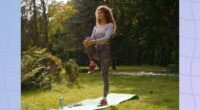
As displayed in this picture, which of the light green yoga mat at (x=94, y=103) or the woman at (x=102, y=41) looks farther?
the light green yoga mat at (x=94, y=103)

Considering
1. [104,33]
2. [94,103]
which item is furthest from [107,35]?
[94,103]

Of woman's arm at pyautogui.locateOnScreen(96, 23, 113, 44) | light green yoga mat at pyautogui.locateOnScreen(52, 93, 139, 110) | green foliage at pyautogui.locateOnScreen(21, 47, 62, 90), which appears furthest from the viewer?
green foliage at pyautogui.locateOnScreen(21, 47, 62, 90)

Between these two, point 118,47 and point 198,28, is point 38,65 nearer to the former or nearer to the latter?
point 198,28

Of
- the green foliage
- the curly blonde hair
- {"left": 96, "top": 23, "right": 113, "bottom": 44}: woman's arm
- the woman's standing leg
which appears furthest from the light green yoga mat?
the green foliage

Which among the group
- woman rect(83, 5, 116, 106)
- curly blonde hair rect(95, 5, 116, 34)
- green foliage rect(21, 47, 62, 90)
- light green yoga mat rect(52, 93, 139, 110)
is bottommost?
light green yoga mat rect(52, 93, 139, 110)

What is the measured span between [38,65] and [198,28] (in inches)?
271

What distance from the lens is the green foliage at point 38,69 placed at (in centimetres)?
800

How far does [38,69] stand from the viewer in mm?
8094

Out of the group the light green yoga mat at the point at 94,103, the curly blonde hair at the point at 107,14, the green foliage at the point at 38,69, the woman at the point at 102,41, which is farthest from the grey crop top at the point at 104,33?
the green foliage at the point at 38,69

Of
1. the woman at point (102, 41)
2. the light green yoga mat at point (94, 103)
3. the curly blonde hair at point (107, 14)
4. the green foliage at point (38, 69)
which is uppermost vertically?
the curly blonde hair at point (107, 14)

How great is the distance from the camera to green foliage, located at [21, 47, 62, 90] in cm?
800

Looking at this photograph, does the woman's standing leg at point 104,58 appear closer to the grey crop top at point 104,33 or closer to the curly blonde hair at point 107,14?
the grey crop top at point 104,33

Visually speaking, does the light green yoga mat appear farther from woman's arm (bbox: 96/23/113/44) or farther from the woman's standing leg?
woman's arm (bbox: 96/23/113/44)

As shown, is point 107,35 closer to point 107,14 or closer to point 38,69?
point 107,14
